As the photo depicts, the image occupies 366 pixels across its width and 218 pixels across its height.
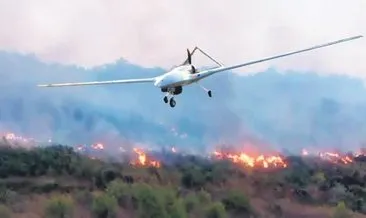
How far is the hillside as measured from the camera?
113562 mm

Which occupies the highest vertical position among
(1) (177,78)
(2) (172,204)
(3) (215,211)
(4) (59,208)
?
(1) (177,78)

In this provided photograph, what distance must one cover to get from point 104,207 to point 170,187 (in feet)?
43.0

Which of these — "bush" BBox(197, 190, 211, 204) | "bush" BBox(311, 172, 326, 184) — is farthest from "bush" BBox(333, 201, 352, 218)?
"bush" BBox(197, 190, 211, 204)

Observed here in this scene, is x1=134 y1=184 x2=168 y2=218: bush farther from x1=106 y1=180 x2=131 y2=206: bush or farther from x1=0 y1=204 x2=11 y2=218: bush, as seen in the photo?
x1=0 y1=204 x2=11 y2=218: bush

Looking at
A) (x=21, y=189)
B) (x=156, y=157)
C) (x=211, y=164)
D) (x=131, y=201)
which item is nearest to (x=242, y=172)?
(x=211, y=164)

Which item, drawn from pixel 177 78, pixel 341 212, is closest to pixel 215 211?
pixel 341 212

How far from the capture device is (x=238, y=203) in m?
122

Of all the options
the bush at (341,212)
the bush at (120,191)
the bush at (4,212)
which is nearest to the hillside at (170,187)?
the bush at (120,191)

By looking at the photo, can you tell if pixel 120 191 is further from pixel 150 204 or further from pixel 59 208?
pixel 59 208

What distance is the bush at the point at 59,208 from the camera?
106 meters

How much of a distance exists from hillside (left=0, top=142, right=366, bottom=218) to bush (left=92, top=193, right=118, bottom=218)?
0.12 meters

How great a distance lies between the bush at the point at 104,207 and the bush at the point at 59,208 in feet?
11.1

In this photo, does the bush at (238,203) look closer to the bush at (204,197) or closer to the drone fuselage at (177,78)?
the bush at (204,197)

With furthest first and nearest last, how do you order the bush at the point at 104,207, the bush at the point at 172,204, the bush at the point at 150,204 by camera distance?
the bush at the point at 104,207, the bush at the point at 172,204, the bush at the point at 150,204
